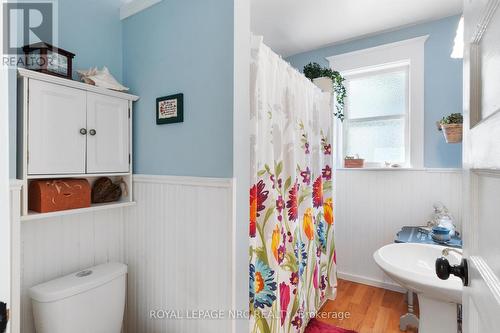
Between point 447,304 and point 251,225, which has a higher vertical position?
point 251,225

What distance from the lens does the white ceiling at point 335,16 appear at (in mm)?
2154

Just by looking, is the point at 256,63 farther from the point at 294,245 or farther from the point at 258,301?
the point at 258,301

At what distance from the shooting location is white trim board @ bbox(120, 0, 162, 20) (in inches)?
62.9

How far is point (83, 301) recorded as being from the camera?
1.33 m

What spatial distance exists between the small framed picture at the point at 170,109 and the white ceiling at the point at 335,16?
1257 millimetres

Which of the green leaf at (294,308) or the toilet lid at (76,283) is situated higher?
the toilet lid at (76,283)

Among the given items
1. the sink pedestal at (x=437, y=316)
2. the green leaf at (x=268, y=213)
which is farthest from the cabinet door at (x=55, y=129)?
the sink pedestal at (x=437, y=316)

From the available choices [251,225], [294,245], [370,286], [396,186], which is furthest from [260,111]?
[370,286]

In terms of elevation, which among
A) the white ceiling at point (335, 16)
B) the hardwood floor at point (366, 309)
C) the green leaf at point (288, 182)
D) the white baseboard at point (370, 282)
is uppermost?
the white ceiling at point (335, 16)

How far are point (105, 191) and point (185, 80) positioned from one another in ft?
2.73

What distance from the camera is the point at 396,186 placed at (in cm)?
255

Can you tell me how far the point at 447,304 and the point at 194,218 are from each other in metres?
1.22

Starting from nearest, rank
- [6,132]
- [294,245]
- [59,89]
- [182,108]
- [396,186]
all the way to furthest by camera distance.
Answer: [6,132]
[59,89]
[182,108]
[294,245]
[396,186]

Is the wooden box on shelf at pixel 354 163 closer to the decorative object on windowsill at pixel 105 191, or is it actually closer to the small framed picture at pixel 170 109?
the small framed picture at pixel 170 109
